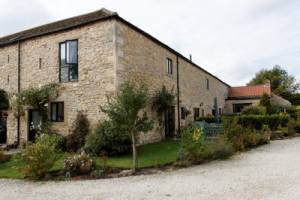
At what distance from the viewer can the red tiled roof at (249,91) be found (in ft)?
114

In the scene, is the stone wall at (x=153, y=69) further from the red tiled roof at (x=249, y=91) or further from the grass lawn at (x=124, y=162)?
the red tiled roof at (x=249, y=91)

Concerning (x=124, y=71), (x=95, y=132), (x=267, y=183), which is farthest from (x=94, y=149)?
(x=267, y=183)

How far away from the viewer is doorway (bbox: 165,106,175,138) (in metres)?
17.7

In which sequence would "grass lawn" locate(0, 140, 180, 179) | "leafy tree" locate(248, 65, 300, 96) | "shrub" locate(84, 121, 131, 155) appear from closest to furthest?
"grass lawn" locate(0, 140, 180, 179)
"shrub" locate(84, 121, 131, 155)
"leafy tree" locate(248, 65, 300, 96)

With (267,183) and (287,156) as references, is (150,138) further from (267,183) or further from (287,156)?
(267,183)

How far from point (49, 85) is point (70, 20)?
424cm

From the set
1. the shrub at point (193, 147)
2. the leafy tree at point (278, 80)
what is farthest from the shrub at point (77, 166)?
the leafy tree at point (278, 80)

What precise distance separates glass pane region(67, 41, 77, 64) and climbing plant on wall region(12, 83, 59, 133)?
63.1 inches

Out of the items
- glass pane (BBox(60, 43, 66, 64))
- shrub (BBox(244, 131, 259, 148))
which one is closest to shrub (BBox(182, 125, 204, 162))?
shrub (BBox(244, 131, 259, 148))

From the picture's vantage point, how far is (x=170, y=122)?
719 inches

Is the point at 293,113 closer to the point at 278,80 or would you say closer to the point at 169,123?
the point at 169,123

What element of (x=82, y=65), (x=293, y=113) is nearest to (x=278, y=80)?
(x=293, y=113)

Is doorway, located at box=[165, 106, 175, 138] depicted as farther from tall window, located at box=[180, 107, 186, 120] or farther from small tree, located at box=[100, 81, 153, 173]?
small tree, located at box=[100, 81, 153, 173]

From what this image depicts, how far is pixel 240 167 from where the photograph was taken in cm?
886
